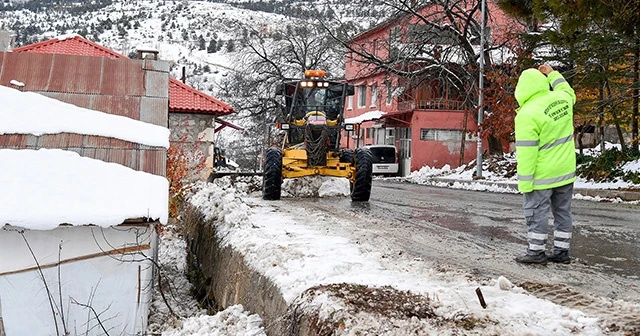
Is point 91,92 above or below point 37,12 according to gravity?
below

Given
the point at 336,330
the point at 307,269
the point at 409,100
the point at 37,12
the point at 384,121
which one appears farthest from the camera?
the point at 37,12

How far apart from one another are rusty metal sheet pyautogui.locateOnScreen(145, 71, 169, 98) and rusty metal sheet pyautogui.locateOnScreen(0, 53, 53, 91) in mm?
1427

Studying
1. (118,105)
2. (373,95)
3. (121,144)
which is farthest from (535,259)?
(373,95)

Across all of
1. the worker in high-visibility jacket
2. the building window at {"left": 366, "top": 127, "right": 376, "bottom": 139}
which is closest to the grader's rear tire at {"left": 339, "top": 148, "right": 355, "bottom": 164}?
the worker in high-visibility jacket

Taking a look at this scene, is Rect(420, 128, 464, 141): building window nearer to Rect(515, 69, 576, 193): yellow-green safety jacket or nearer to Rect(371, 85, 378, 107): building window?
Rect(371, 85, 378, 107): building window

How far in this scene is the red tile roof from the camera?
Answer: 19.0 metres

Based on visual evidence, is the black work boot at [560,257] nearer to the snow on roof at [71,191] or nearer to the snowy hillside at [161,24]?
the snow on roof at [71,191]

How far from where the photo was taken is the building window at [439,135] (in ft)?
118

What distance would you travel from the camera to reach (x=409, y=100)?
121 ft

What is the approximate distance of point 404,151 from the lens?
3803 centimetres

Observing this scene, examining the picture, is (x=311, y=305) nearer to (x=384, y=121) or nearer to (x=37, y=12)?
(x=384, y=121)

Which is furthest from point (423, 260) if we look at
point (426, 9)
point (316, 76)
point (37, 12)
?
point (37, 12)

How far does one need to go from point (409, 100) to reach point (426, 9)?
5.79 metres

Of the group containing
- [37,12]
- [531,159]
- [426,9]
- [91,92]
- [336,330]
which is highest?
[37,12]
